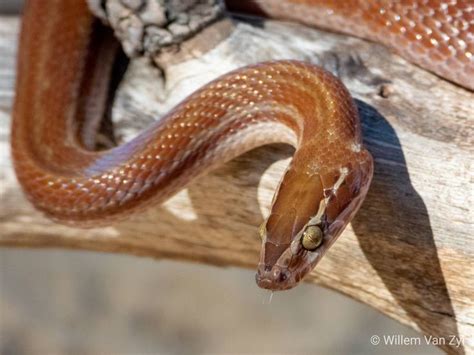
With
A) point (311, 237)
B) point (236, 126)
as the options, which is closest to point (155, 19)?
point (236, 126)

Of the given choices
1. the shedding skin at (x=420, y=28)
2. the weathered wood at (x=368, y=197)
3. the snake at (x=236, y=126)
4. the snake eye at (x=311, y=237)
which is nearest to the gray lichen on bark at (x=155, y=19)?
the weathered wood at (x=368, y=197)

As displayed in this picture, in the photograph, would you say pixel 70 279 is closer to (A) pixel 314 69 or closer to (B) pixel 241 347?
(B) pixel 241 347

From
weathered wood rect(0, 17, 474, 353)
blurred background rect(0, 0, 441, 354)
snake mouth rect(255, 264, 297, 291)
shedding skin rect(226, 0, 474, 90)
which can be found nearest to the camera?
snake mouth rect(255, 264, 297, 291)

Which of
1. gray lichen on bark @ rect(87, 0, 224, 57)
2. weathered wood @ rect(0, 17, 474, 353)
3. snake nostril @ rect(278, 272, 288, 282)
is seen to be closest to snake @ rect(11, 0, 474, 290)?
snake nostril @ rect(278, 272, 288, 282)

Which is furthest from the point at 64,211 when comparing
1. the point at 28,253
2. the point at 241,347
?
the point at 28,253

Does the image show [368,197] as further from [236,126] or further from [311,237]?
[236,126]

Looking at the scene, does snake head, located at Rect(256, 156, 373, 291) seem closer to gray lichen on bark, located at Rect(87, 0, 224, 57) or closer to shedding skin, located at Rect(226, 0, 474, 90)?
shedding skin, located at Rect(226, 0, 474, 90)

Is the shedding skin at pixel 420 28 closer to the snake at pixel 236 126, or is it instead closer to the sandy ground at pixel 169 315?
the snake at pixel 236 126

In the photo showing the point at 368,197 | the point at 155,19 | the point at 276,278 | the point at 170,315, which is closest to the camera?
the point at 276,278
